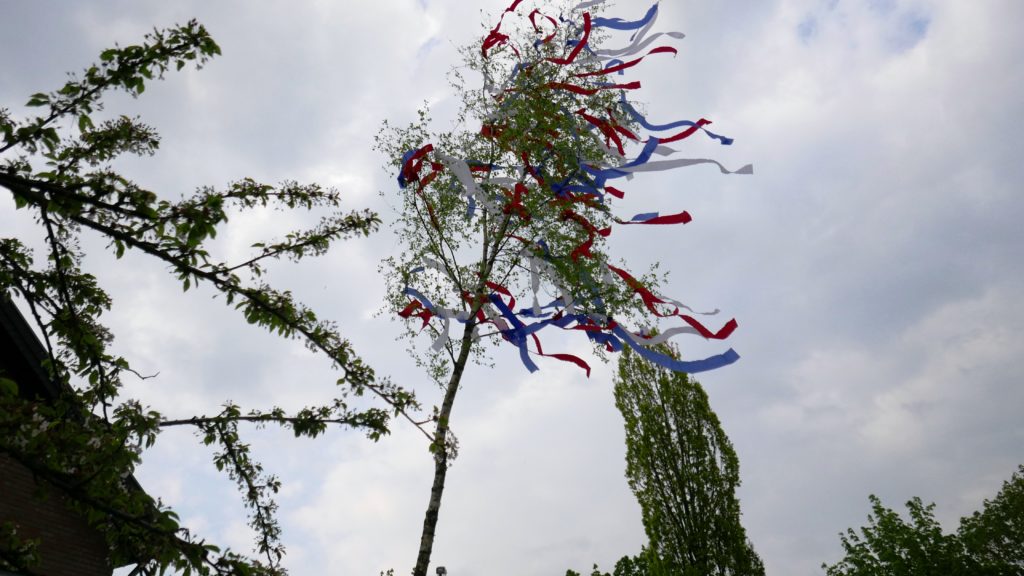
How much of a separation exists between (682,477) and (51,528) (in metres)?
13.0

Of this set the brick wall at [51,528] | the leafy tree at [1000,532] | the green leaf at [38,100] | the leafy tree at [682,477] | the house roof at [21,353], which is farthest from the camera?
the leafy tree at [1000,532]

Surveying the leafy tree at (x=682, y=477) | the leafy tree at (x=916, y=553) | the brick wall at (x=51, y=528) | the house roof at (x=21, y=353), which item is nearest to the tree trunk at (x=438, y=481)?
the brick wall at (x=51, y=528)

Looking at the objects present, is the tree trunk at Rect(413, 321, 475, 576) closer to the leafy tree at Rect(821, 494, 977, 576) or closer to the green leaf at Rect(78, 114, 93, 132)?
the green leaf at Rect(78, 114, 93, 132)

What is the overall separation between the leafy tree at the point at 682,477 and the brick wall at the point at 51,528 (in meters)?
11.8

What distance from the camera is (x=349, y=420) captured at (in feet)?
13.9

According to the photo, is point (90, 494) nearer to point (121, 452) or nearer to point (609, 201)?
point (121, 452)

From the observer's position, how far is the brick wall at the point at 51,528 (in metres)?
8.16

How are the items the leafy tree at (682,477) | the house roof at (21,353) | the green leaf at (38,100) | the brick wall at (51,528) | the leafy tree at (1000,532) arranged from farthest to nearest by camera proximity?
the leafy tree at (1000,532) < the leafy tree at (682,477) < the house roof at (21,353) < the brick wall at (51,528) < the green leaf at (38,100)

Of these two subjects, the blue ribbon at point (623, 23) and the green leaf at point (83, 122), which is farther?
the blue ribbon at point (623, 23)

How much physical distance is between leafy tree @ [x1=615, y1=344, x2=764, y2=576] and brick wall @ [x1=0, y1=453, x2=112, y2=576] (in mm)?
11815

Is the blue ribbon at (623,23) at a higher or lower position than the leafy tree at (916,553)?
higher

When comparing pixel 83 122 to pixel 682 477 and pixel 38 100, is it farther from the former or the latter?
pixel 682 477

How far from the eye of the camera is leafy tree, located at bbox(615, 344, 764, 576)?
50.5 feet

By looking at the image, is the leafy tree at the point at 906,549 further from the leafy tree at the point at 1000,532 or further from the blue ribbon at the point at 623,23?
the blue ribbon at the point at 623,23
